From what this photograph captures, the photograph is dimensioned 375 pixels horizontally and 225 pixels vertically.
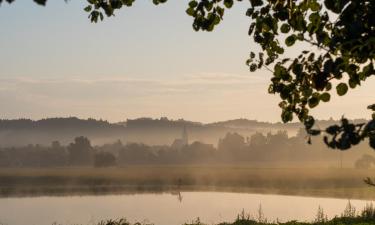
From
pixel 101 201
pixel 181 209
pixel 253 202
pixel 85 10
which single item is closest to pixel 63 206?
pixel 101 201

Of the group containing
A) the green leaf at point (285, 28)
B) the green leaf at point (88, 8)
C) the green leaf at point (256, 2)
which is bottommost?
the green leaf at point (285, 28)

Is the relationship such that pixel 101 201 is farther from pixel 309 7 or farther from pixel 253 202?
pixel 309 7

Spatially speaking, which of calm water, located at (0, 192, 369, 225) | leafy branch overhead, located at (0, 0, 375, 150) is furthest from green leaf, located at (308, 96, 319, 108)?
calm water, located at (0, 192, 369, 225)

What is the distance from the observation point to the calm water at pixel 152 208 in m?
69.6

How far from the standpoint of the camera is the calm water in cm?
6962

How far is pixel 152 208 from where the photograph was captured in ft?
275

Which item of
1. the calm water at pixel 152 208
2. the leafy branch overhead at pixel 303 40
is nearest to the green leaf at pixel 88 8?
the leafy branch overhead at pixel 303 40

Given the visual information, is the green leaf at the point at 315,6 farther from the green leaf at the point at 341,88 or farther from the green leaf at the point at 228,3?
the green leaf at the point at 341,88

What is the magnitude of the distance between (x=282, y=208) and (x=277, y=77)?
76122 mm

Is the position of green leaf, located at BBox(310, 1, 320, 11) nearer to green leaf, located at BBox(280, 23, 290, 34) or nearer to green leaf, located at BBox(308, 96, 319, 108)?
green leaf, located at BBox(280, 23, 290, 34)

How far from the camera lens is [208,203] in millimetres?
92500

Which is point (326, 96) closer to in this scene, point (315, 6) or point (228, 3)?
point (315, 6)

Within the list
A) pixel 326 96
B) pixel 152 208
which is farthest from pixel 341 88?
→ pixel 152 208

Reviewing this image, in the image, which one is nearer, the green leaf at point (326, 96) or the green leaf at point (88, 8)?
the green leaf at point (326, 96)
